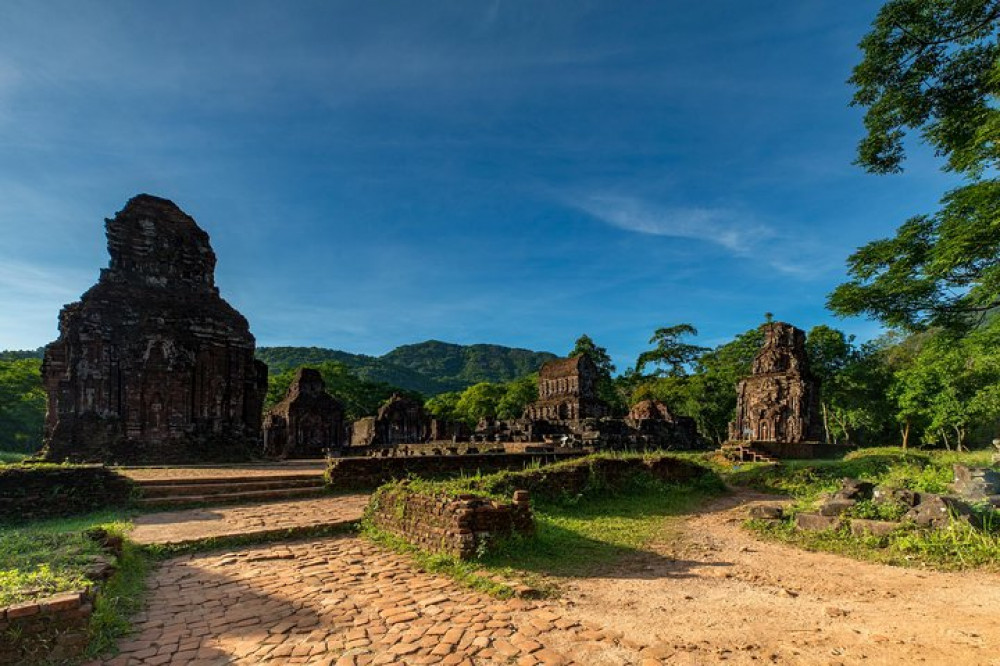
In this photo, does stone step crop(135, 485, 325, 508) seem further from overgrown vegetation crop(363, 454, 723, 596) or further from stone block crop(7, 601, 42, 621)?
stone block crop(7, 601, 42, 621)

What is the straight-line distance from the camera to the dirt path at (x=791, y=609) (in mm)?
4078

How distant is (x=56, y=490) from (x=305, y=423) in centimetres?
1738

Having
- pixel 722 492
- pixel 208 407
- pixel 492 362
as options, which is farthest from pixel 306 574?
pixel 492 362

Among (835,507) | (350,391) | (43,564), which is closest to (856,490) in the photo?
(835,507)

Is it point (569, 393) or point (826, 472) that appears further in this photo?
point (569, 393)

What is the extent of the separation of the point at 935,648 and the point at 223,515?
10403 millimetres

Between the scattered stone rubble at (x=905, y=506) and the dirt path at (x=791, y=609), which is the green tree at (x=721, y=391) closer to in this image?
the scattered stone rubble at (x=905, y=506)

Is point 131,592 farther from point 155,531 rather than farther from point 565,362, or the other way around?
point 565,362

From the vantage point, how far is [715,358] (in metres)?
55.3

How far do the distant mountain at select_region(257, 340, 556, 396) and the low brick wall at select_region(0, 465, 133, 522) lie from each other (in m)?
81.8

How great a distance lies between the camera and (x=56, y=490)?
10.0 m

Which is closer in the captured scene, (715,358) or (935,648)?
(935,648)

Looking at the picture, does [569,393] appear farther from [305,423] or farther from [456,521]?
[456,521]

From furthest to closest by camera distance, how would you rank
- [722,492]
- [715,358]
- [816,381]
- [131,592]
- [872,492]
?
[715,358]
[816,381]
[722,492]
[872,492]
[131,592]
